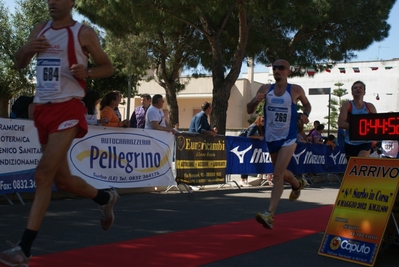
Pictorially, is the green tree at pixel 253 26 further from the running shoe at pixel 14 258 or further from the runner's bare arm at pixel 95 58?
the running shoe at pixel 14 258

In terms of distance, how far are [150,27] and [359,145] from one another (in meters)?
12.8

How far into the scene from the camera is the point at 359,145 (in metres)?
7.50

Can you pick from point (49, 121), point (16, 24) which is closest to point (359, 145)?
point (49, 121)

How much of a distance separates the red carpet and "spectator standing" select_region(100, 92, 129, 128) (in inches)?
145

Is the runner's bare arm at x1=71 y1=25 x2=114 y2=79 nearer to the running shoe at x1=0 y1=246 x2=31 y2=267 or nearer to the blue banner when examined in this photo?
the running shoe at x1=0 y1=246 x2=31 y2=267

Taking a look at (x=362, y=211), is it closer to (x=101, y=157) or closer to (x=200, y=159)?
(x=101, y=157)

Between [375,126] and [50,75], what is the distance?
3005 mm

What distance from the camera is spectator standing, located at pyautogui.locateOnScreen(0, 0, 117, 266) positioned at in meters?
4.45

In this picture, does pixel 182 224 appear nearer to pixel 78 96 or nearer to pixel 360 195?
pixel 360 195

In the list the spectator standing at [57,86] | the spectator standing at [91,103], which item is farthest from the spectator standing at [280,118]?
the spectator standing at [91,103]

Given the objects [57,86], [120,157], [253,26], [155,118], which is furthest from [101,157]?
[253,26]

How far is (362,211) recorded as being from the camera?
5.56m

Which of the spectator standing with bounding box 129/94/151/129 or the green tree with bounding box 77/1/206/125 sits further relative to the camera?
the green tree with bounding box 77/1/206/125

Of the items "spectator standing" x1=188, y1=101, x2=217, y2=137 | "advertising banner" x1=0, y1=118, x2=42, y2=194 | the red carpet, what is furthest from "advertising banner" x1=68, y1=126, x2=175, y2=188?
the red carpet
